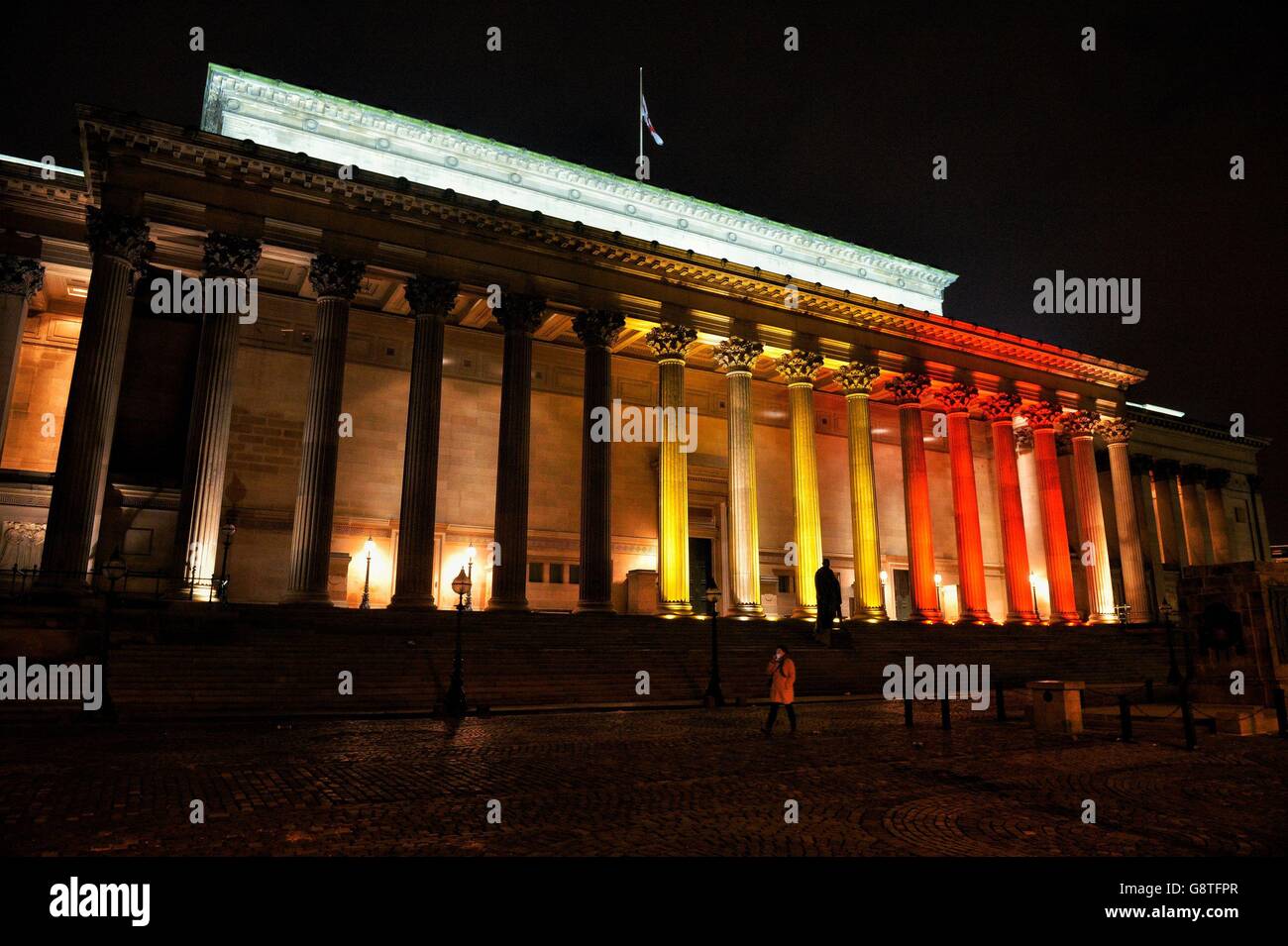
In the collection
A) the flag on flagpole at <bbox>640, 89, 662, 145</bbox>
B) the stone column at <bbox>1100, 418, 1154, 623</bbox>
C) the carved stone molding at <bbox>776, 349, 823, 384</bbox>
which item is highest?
the flag on flagpole at <bbox>640, 89, 662, 145</bbox>

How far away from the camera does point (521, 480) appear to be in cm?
2638

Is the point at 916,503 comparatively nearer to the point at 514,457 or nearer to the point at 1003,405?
the point at 1003,405

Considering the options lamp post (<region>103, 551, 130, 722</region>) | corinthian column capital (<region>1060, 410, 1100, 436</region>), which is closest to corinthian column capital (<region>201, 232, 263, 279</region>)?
lamp post (<region>103, 551, 130, 722</region>)

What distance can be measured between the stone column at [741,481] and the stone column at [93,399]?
20.0 metres

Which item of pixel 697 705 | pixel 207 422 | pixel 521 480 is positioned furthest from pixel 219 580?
pixel 697 705

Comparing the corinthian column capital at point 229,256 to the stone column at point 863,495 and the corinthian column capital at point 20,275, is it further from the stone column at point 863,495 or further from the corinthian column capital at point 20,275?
the stone column at point 863,495

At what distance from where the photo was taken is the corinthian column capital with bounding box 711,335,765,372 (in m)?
31.9

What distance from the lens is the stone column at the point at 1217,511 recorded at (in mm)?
52188

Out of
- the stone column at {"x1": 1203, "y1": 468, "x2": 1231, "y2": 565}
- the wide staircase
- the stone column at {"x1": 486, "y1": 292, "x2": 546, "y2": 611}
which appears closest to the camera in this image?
the wide staircase

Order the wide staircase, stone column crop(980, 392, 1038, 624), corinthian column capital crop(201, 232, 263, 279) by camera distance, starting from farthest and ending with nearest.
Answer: stone column crop(980, 392, 1038, 624) → corinthian column capital crop(201, 232, 263, 279) → the wide staircase

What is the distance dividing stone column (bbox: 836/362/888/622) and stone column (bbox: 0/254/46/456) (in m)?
30.1

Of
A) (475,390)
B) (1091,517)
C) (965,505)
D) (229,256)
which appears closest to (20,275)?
(229,256)

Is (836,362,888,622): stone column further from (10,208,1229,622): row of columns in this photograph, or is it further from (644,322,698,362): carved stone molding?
(644,322,698,362): carved stone molding
